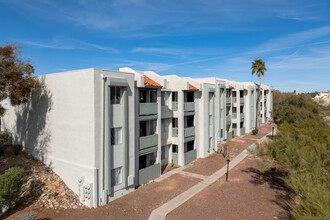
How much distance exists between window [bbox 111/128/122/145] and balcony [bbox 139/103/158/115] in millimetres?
3067

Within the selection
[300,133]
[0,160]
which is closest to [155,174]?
[300,133]

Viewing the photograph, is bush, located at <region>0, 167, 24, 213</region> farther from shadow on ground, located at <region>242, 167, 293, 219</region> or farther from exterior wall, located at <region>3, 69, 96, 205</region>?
shadow on ground, located at <region>242, 167, 293, 219</region>

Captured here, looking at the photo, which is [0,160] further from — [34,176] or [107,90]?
[107,90]

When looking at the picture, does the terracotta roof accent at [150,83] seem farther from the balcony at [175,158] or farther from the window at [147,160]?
the balcony at [175,158]

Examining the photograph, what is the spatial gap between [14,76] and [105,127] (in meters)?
9.38

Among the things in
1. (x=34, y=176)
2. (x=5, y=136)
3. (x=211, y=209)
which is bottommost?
(x=211, y=209)

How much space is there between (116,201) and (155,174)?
5257 mm

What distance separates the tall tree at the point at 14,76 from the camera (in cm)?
1723

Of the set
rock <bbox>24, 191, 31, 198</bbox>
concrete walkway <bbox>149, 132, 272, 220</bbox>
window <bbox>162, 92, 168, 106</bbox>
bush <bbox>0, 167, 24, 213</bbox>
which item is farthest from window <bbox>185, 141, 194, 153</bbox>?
bush <bbox>0, 167, 24, 213</bbox>

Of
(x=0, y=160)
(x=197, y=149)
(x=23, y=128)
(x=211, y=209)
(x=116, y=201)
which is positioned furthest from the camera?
(x=197, y=149)

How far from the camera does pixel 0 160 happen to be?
20188mm

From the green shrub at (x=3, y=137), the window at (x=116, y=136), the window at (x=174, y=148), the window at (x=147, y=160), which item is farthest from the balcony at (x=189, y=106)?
the green shrub at (x=3, y=137)

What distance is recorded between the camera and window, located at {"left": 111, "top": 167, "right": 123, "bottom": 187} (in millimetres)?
16203

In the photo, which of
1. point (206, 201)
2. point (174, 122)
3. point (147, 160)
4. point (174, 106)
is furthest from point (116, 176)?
point (174, 106)
